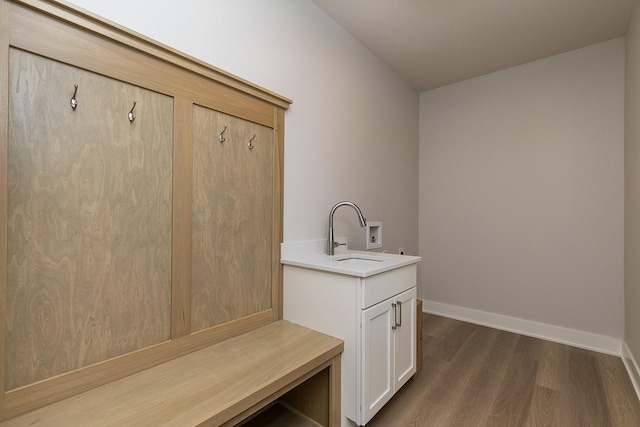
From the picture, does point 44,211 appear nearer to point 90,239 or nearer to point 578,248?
point 90,239

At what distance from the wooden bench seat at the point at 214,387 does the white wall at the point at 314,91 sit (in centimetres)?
68

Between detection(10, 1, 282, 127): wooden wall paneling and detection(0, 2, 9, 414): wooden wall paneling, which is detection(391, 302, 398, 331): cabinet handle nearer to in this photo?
detection(10, 1, 282, 127): wooden wall paneling

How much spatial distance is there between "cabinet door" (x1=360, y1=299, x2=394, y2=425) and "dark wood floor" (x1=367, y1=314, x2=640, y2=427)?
185 millimetres

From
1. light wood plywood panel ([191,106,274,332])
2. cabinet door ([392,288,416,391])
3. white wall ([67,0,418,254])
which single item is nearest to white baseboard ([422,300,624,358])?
white wall ([67,0,418,254])

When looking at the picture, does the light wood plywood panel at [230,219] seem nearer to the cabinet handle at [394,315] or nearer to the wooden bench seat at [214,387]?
the wooden bench seat at [214,387]

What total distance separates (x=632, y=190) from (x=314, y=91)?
7.26 ft

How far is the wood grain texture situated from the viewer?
2.98 feet

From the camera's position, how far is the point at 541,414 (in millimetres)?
1606

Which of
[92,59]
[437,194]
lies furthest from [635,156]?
[92,59]

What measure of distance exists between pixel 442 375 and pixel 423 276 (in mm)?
1433

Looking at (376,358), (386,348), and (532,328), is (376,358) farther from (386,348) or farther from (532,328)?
(532,328)

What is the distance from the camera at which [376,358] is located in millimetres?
1465

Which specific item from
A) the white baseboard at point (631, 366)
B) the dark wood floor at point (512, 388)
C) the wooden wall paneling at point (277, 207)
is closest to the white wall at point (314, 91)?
the wooden wall paneling at point (277, 207)

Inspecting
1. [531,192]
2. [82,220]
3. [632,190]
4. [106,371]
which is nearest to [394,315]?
[106,371]
